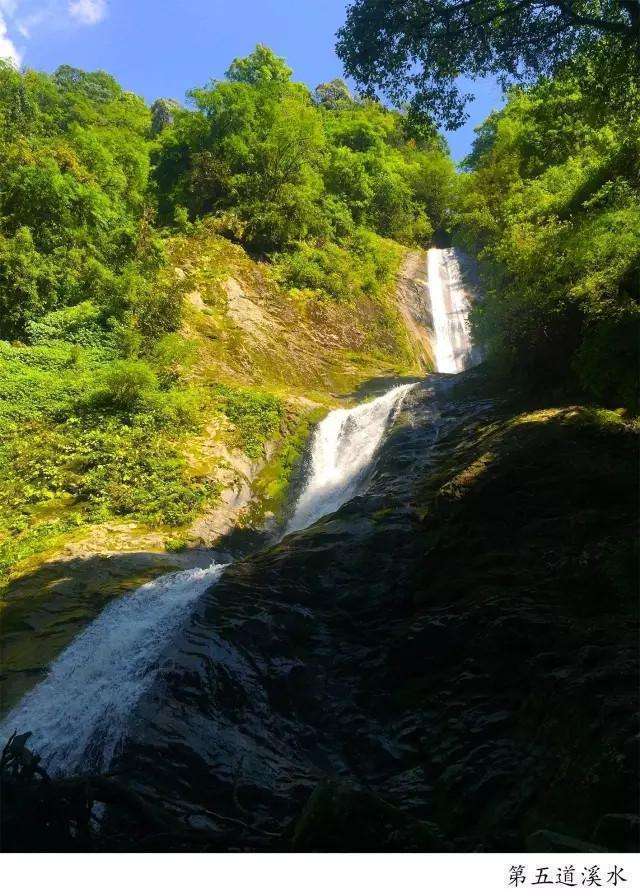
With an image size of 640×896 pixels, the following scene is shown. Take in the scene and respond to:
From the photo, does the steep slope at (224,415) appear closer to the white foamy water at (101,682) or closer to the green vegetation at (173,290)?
the green vegetation at (173,290)

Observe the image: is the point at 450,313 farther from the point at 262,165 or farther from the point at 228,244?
the point at 228,244

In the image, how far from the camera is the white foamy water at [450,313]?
2489 centimetres

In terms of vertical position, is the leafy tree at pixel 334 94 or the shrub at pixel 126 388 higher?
the leafy tree at pixel 334 94

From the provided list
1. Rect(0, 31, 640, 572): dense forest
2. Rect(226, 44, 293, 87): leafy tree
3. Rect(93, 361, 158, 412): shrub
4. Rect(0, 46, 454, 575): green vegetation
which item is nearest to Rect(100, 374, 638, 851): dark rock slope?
Rect(0, 31, 640, 572): dense forest

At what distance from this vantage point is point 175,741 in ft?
16.6

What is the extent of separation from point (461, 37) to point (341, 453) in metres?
8.82

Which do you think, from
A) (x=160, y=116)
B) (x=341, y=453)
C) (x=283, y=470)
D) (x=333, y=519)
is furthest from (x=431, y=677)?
(x=160, y=116)

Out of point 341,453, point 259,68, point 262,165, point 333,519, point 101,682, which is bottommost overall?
point 101,682

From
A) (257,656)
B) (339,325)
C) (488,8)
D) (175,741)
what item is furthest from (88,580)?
(339,325)

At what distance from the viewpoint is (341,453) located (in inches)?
565

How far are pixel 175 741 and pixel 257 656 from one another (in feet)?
4.51

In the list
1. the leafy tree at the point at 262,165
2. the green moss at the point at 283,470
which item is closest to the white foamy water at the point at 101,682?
the green moss at the point at 283,470

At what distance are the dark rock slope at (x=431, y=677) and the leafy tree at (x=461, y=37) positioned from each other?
5.74 metres

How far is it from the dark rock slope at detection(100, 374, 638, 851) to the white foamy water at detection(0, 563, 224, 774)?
468 millimetres
